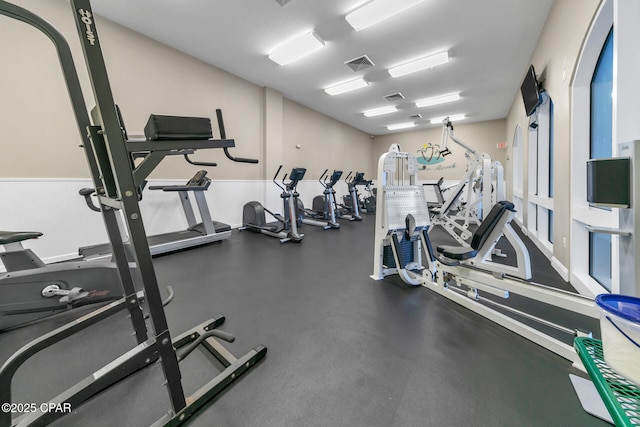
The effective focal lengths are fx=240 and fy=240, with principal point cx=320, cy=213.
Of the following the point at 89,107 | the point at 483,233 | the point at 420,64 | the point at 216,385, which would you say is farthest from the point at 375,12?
the point at 89,107

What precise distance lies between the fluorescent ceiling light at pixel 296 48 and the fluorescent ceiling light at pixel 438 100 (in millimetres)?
3898

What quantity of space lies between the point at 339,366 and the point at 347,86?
5896 mm

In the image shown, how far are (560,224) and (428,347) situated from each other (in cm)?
268

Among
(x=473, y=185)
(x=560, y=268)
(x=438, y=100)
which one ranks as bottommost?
(x=560, y=268)

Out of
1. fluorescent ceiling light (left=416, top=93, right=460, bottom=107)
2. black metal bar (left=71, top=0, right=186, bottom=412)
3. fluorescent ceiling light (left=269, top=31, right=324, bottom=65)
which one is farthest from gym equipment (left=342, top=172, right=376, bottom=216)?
black metal bar (left=71, top=0, right=186, bottom=412)

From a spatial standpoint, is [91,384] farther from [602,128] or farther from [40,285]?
[602,128]

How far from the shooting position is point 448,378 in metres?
1.36

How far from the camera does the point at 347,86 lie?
227 inches

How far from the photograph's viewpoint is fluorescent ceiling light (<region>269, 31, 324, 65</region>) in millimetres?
3863

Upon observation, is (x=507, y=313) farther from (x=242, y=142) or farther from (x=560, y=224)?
(x=242, y=142)

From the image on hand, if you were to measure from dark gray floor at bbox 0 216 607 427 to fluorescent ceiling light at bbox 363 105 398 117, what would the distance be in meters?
6.41

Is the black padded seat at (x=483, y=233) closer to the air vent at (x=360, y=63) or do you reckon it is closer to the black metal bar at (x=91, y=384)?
the black metal bar at (x=91, y=384)

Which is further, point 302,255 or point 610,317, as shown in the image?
point 302,255

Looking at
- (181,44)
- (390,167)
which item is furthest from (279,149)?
(390,167)
